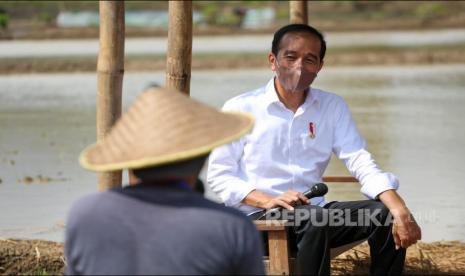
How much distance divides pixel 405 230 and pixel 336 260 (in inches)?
46.8

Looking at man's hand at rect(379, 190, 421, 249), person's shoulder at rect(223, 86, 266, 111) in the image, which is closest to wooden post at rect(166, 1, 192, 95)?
person's shoulder at rect(223, 86, 266, 111)

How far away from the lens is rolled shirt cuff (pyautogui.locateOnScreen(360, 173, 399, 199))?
4625mm

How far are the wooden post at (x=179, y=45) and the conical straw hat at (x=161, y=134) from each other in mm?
2907

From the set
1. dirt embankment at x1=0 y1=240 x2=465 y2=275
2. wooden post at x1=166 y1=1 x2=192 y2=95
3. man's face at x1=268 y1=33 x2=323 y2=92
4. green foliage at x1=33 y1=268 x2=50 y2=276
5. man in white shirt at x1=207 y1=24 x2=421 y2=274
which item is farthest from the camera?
wooden post at x1=166 y1=1 x2=192 y2=95

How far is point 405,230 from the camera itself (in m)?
4.50

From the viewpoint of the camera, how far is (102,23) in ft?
Answer: 18.5

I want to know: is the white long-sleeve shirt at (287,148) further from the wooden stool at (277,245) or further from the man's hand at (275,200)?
the wooden stool at (277,245)

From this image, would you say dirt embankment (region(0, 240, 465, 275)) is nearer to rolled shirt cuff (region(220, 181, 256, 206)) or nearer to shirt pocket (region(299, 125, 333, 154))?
shirt pocket (region(299, 125, 333, 154))

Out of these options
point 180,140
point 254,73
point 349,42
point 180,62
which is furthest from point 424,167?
point 349,42

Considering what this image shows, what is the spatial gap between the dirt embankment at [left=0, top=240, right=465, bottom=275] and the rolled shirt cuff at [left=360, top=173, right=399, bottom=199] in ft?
2.85

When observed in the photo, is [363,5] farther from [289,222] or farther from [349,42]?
[289,222]

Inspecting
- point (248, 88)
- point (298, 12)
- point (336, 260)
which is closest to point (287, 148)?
point (336, 260)

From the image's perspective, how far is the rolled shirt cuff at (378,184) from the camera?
15.2ft

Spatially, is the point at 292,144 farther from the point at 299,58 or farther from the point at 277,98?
the point at 299,58
